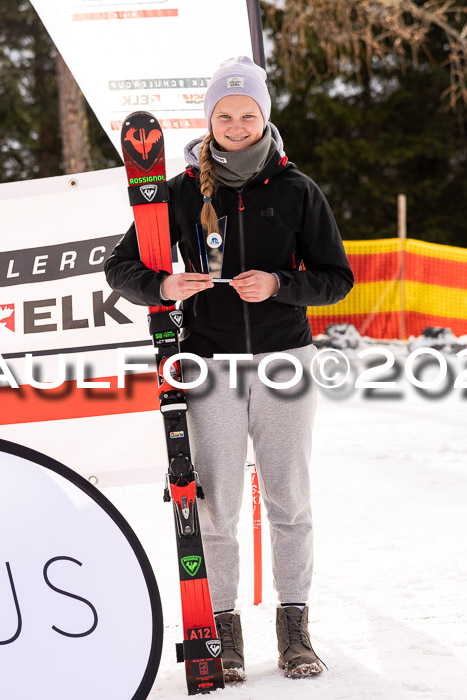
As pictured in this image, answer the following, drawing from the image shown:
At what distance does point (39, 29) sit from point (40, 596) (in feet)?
53.2

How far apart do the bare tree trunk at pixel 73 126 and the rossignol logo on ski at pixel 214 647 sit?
5.95 metres

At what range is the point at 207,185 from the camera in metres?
1.95

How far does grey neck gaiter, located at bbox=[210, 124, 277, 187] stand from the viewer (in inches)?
76.4

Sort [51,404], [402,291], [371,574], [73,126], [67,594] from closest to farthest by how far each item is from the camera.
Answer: [67,594] → [51,404] → [371,574] → [73,126] → [402,291]

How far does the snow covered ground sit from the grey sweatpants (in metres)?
0.27

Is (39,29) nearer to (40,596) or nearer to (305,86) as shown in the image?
(305,86)

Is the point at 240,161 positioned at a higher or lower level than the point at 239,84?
lower

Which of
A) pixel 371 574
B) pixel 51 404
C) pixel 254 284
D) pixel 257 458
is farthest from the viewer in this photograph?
pixel 371 574

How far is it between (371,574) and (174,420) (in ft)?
4.20

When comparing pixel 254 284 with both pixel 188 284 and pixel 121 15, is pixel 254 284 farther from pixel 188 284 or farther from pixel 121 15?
pixel 121 15

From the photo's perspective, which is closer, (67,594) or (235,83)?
(67,594)

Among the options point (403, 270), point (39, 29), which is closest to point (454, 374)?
point (403, 270)

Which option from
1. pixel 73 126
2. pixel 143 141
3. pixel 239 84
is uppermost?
pixel 73 126

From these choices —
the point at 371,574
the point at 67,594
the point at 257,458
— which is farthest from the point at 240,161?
the point at 371,574
